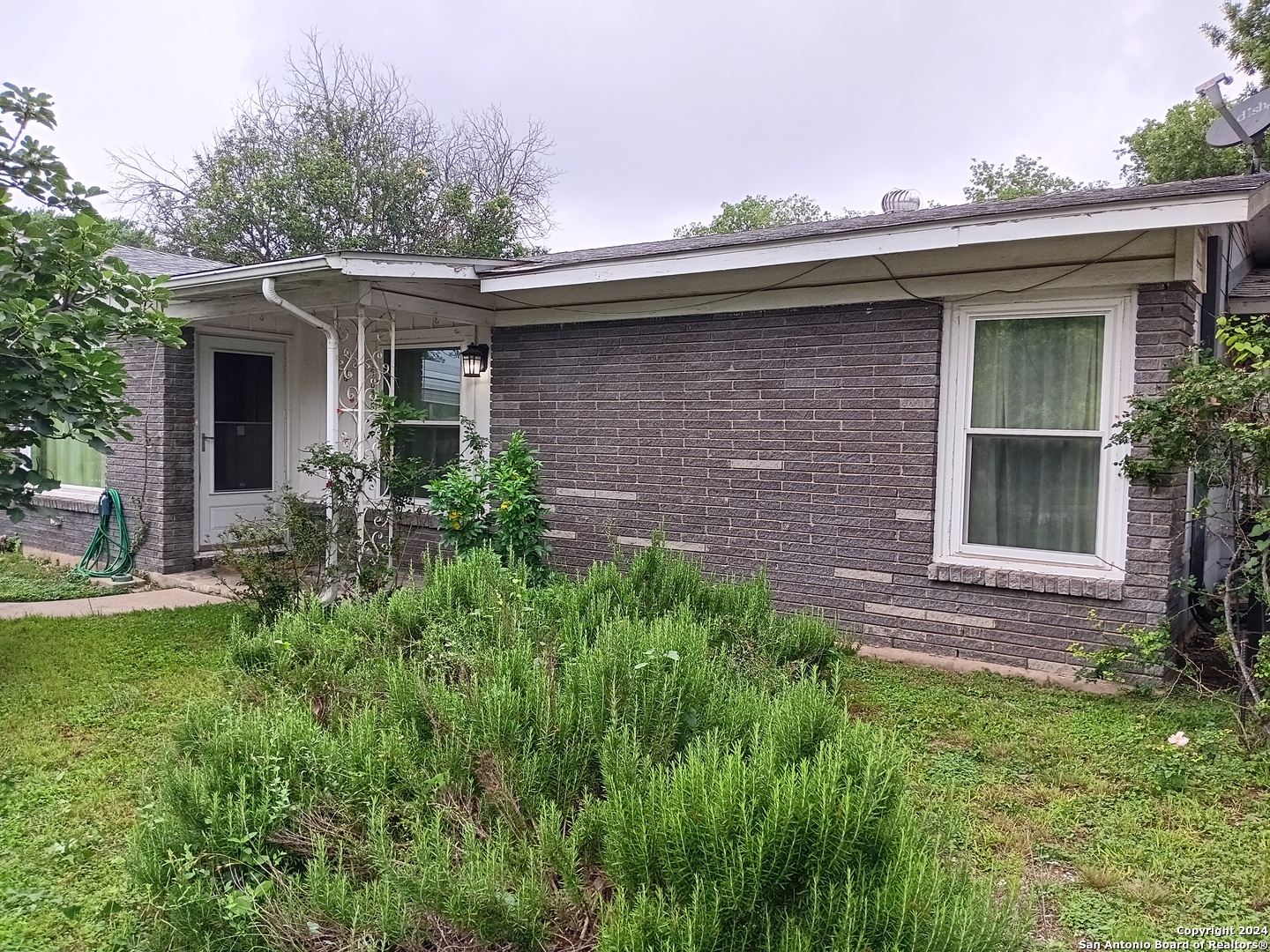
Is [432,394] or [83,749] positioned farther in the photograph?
[432,394]

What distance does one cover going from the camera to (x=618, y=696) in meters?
2.75

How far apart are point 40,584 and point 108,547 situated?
0.68m

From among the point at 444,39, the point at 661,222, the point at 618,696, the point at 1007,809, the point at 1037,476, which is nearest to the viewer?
the point at 618,696

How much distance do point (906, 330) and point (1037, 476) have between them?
3.96ft

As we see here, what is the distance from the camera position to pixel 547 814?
223 cm

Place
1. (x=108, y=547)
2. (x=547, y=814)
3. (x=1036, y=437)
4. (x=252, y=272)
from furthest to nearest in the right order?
(x=108, y=547) → (x=252, y=272) → (x=1036, y=437) → (x=547, y=814)

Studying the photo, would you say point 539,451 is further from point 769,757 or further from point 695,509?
point 769,757

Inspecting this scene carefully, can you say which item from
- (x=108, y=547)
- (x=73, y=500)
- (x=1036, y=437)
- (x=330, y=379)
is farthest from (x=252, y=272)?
(x=1036, y=437)

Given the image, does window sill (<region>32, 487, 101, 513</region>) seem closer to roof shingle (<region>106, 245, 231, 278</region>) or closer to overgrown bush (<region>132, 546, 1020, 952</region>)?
roof shingle (<region>106, 245, 231, 278</region>)

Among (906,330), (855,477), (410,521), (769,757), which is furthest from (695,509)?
(769,757)

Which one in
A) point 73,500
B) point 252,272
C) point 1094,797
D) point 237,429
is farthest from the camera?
point 73,500

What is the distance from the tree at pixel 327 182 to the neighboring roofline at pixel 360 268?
15372 millimetres

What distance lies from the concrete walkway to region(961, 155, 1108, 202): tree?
28939mm

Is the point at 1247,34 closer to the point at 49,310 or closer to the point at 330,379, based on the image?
the point at 330,379
